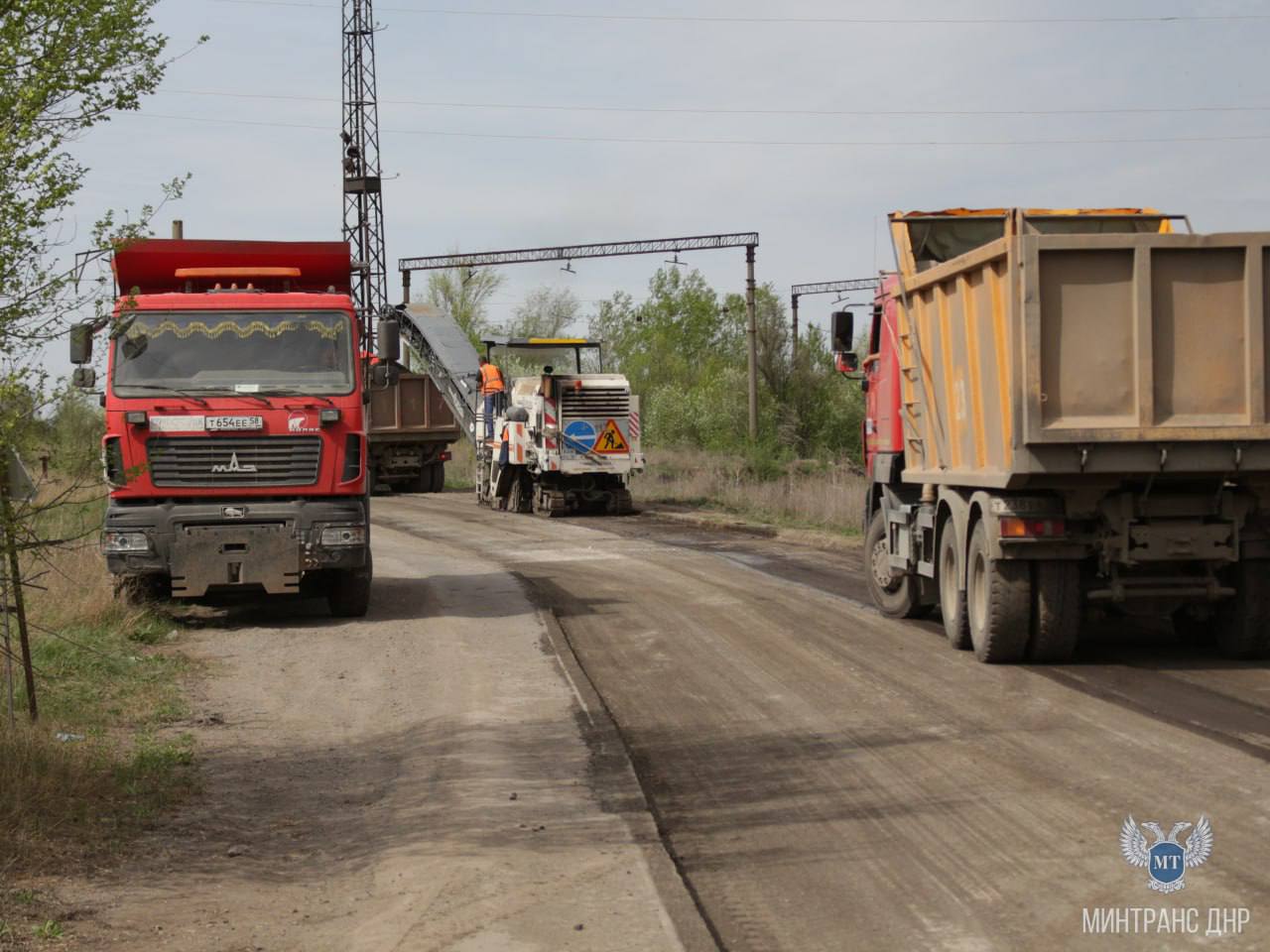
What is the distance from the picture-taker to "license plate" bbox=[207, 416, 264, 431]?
514 inches

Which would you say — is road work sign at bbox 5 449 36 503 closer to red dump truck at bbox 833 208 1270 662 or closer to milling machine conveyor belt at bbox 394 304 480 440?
red dump truck at bbox 833 208 1270 662

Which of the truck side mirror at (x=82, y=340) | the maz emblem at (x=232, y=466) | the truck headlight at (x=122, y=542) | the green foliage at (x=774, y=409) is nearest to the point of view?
the truck side mirror at (x=82, y=340)

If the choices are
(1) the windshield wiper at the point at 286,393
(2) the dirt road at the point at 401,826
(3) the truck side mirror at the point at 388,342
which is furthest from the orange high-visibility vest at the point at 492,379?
(2) the dirt road at the point at 401,826

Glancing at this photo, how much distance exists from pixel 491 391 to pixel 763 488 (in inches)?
259

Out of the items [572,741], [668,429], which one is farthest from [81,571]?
[668,429]

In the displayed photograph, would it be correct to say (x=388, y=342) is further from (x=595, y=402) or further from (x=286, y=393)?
(x=595, y=402)

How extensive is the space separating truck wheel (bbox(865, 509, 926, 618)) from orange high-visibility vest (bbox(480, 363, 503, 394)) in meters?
18.7

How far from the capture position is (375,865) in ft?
20.1

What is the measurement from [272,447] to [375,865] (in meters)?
7.66

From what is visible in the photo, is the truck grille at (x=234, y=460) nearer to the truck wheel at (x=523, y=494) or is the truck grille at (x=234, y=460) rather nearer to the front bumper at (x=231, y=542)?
the front bumper at (x=231, y=542)

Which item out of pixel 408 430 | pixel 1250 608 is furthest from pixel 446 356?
pixel 1250 608

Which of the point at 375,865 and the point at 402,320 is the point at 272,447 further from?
the point at 402,320

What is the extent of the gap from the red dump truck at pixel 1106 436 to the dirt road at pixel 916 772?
0.51 metres

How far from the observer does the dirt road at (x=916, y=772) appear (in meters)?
5.38
